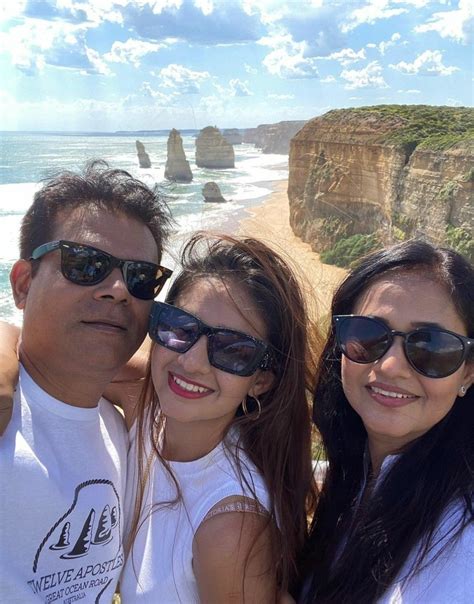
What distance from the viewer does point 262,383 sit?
201 cm

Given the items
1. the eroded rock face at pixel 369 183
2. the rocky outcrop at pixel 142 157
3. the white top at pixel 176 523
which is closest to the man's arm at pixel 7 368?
the white top at pixel 176 523

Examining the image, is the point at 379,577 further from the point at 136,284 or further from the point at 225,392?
the point at 136,284

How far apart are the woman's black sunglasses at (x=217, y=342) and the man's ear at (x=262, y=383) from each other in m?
0.05

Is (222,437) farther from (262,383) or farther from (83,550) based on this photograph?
(83,550)

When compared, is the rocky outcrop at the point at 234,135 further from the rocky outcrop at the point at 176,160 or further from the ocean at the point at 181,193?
the rocky outcrop at the point at 176,160

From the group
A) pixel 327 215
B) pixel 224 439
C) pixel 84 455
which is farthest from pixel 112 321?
pixel 327 215

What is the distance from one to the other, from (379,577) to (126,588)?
805 millimetres

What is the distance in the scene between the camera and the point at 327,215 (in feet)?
89.0

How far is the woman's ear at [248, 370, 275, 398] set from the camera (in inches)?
78.4

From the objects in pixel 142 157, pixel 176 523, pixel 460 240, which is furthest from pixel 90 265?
pixel 142 157

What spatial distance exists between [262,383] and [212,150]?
8435 cm

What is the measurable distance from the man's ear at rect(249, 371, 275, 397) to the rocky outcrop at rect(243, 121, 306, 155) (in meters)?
120

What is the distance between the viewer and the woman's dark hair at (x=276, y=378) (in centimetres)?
192

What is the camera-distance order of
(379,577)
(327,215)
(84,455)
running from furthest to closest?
(327,215) < (84,455) < (379,577)
